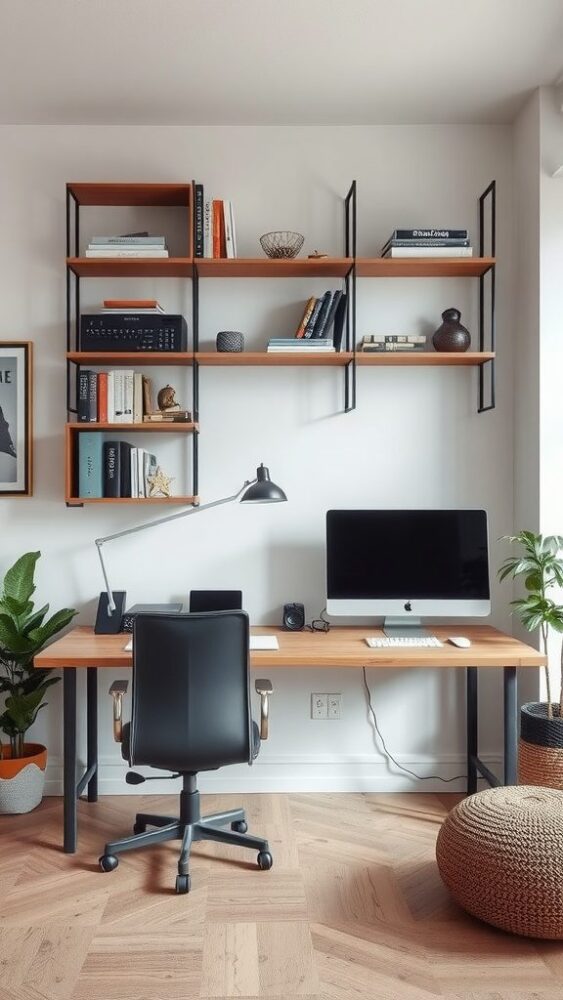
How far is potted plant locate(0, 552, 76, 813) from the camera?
10.1 feet

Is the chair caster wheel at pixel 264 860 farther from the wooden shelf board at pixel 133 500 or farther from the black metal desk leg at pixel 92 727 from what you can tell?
the wooden shelf board at pixel 133 500

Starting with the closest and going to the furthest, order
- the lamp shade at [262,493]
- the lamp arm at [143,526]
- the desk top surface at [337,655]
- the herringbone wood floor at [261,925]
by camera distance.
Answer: the herringbone wood floor at [261,925], the desk top surface at [337,655], the lamp shade at [262,493], the lamp arm at [143,526]

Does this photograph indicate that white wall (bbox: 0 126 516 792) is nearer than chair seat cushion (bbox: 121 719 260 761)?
No

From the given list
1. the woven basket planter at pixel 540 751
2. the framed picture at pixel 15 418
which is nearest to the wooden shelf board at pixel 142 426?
the framed picture at pixel 15 418

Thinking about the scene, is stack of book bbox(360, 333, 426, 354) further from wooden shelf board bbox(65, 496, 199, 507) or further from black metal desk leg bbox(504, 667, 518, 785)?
black metal desk leg bbox(504, 667, 518, 785)

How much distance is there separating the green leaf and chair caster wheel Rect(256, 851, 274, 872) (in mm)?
1315

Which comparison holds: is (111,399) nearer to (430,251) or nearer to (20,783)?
(430,251)

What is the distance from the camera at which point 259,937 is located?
2217 millimetres

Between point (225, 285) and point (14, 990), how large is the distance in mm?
2535

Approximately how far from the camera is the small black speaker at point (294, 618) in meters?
3.21

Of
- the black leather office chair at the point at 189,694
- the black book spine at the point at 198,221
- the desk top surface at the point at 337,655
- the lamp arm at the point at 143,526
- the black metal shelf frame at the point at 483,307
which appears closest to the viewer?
the black leather office chair at the point at 189,694

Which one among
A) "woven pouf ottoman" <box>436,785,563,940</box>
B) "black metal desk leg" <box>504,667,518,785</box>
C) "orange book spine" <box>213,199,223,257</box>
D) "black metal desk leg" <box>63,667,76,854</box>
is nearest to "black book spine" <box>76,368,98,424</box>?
"orange book spine" <box>213,199,223,257</box>

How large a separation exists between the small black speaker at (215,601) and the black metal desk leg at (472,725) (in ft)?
3.26

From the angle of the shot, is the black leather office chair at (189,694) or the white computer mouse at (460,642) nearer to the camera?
the black leather office chair at (189,694)
